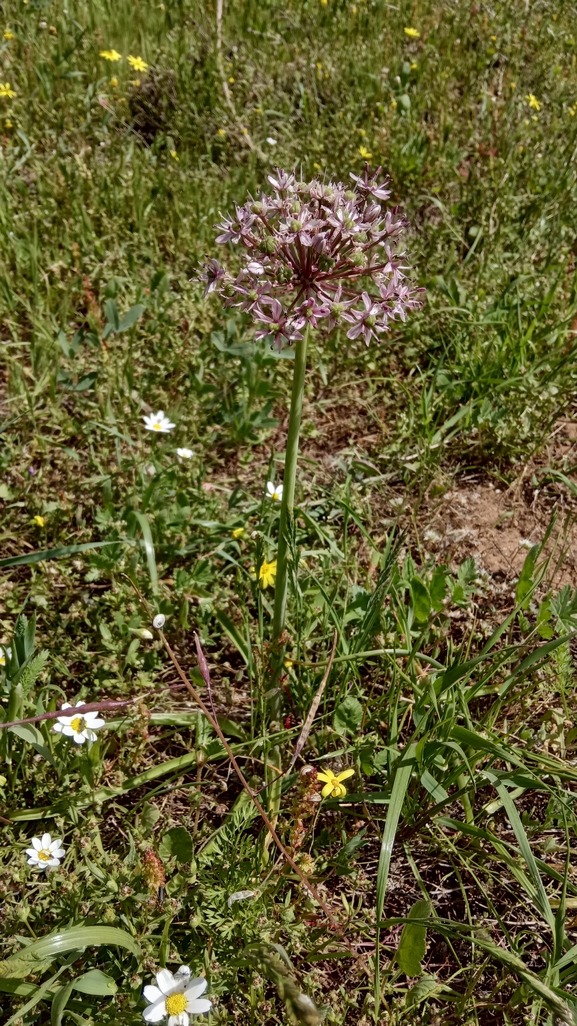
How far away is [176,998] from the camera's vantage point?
1.47 m

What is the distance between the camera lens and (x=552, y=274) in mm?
3834

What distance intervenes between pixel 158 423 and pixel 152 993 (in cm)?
208

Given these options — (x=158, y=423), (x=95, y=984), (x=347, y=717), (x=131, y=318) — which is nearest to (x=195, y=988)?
(x=95, y=984)

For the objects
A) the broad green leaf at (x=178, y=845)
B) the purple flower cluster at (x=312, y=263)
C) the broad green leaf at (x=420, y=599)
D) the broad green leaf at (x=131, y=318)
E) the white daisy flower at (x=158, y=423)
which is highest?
the purple flower cluster at (x=312, y=263)

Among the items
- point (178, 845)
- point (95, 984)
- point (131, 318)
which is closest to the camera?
point (95, 984)

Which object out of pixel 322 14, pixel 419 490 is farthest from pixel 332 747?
pixel 322 14

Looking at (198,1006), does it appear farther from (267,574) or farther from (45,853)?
(267,574)

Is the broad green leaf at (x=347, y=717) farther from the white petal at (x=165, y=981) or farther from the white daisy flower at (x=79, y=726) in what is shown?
the white petal at (x=165, y=981)

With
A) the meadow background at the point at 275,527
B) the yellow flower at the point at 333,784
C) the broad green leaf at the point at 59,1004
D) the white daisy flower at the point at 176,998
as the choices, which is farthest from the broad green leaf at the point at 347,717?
the broad green leaf at the point at 59,1004

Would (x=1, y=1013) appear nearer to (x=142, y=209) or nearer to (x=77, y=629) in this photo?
(x=77, y=629)

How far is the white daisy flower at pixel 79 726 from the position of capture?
1.93 m

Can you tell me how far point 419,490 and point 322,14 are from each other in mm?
4391

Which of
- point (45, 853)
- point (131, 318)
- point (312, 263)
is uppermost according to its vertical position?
point (312, 263)

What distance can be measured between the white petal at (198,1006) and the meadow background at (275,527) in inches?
5.0
